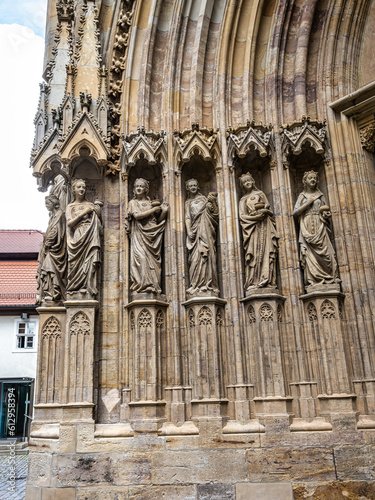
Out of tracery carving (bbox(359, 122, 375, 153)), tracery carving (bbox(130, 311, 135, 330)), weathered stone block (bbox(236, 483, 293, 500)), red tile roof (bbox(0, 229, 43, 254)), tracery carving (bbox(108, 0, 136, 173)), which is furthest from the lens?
red tile roof (bbox(0, 229, 43, 254))

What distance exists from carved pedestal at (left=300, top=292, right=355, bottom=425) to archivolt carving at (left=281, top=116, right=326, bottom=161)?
2.11m

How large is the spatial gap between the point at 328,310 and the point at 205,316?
167cm

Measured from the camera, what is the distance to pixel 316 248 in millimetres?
7121

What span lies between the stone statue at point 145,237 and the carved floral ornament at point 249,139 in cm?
136

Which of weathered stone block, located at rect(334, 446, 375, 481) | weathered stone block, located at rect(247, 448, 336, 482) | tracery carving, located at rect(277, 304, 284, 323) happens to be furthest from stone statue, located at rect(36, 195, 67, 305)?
weathered stone block, located at rect(334, 446, 375, 481)

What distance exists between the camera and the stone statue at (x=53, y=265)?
719 cm

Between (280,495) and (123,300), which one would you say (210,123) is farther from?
(280,495)

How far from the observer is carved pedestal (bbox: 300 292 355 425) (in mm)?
6500

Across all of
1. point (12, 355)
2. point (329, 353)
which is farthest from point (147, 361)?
point (12, 355)

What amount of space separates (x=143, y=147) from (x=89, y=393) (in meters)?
A: 3.61

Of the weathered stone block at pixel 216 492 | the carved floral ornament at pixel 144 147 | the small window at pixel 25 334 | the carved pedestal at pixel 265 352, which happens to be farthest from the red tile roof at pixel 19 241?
the weathered stone block at pixel 216 492

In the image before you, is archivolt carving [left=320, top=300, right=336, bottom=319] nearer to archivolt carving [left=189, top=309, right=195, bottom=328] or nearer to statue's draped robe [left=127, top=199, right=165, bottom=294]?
archivolt carving [left=189, top=309, right=195, bottom=328]

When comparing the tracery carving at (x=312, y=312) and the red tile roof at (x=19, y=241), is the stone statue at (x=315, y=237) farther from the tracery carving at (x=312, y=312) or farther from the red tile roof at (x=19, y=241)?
the red tile roof at (x=19, y=241)

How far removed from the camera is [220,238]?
24.1 ft
